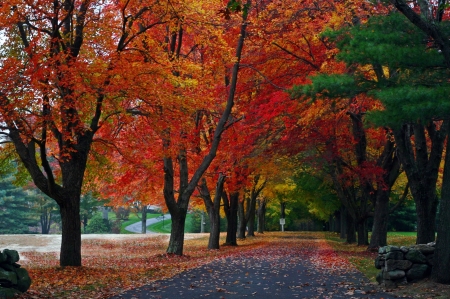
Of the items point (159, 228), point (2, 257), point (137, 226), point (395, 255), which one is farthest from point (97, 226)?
point (2, 257)

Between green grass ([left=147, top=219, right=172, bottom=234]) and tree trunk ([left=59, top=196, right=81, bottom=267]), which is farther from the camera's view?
green grass ([left=147, top=219, right=172, bottom=234])

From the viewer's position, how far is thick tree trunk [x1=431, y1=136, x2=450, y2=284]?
11.5m

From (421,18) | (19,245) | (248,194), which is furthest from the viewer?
(248,194)

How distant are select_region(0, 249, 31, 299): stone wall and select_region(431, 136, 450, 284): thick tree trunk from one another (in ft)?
28.5

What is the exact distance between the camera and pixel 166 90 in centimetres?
1598

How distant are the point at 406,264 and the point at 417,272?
11.7 inches

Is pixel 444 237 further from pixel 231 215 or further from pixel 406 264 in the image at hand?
pixel 231 215

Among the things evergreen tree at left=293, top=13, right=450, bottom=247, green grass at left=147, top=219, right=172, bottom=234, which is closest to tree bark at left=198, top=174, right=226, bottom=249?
evergreen tree at left=293, top=13, right=450, bottom=247

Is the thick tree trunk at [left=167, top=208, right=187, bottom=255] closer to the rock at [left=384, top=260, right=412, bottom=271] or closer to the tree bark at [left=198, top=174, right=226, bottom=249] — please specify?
the tree bark at [left=198, top=174, right=226, bottom=249]

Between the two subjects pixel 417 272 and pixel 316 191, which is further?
pixel 316 191

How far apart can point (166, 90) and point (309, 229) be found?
214ft

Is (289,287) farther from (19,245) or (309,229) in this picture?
(309,229)

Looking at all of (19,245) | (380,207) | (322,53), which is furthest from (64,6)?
(19,245)

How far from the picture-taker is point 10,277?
9469mm
